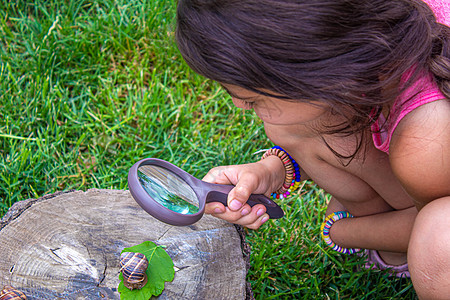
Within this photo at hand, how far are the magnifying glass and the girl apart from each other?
0.17ft

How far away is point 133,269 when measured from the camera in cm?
118

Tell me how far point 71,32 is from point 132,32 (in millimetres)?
301

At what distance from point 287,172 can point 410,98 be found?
622 millimetres

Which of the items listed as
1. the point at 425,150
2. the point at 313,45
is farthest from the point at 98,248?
the point at 425,150

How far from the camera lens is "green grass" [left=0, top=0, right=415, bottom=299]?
1.78 metres

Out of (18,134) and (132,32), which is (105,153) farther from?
(132,32)

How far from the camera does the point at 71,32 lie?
2.36 metres

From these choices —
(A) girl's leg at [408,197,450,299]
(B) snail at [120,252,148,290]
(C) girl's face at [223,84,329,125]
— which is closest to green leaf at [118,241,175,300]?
(B) snail at [120,252,148,290]

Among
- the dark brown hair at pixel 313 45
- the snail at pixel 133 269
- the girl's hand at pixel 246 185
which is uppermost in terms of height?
the dark brown hair at pixel 313 45

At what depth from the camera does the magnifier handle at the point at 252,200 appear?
4.39ft

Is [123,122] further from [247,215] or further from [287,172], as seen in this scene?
[247,215]

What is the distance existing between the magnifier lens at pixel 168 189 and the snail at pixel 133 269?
160 mm

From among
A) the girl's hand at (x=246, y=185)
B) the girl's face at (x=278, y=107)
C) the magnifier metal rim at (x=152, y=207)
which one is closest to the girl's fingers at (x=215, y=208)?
the girl's hand at (x=246, y=185)

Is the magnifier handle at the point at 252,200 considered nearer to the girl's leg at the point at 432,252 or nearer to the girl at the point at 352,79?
the girl at the point at 352,79
